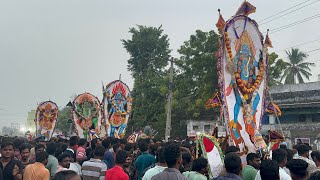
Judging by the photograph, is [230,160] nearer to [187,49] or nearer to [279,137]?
[279,137]

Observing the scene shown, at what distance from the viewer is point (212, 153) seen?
5.76 metres

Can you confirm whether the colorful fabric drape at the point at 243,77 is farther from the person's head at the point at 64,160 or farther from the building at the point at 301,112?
the building at the point at 301,112

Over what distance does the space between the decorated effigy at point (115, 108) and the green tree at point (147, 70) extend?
15835 millimetres

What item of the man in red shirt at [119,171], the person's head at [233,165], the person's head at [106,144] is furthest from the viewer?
the person's head at [106,144]

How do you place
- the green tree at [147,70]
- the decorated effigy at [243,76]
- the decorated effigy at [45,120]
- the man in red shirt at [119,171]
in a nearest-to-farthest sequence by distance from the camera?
the man in red shirt at [119,171] < the decorated effigy at [243,76] < the decorated effigy at [45,120] < the green tree at [147,70]

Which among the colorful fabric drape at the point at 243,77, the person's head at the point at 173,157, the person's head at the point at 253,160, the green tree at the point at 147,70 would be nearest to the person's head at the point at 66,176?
the person's head at the point at 173,157

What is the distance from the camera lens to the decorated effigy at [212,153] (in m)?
5.39

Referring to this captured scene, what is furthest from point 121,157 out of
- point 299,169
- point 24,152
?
point 299,169

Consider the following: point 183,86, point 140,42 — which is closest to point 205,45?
point 183,86

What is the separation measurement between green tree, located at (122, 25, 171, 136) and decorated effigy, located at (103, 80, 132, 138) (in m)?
15.8

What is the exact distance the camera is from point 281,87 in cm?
3062

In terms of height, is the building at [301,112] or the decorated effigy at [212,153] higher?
the building at [301,112]

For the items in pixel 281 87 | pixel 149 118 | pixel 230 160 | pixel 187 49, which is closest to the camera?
pixel 230 160

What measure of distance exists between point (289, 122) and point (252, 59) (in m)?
18.9
